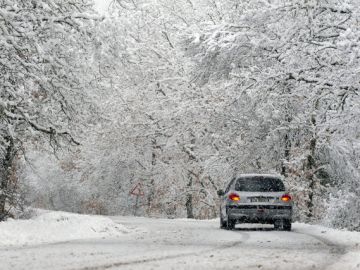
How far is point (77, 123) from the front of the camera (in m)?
22.0

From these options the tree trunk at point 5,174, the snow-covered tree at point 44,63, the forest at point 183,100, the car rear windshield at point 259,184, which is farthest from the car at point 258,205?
the tree trunk at point 5,174

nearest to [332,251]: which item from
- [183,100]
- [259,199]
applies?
[259,199]

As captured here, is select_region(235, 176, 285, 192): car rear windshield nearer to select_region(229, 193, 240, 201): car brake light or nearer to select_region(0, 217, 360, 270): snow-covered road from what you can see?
select_region(229, 193, 240, 201): car brake light

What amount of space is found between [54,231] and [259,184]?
6.64 meters

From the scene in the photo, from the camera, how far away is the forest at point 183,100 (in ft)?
59.9

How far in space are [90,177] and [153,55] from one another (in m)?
10.6

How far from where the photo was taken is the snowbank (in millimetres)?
16312

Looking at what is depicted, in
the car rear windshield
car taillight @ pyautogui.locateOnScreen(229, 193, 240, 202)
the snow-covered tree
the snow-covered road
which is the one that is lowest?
the snow-covered road

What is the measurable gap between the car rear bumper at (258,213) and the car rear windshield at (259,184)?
2.21ft

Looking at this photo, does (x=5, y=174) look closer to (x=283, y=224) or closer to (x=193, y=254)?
(x=283, y=224)

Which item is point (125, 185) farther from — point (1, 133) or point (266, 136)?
point (1, 133)

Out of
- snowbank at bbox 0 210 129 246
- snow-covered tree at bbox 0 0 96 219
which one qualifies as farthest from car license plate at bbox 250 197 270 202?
snow-covered tree at bbox 0 0 96 219

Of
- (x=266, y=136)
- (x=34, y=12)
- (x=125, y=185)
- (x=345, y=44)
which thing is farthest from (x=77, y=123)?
(x=125, y=185)

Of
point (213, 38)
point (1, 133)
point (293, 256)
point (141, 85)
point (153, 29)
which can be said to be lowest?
point (293, 256)
